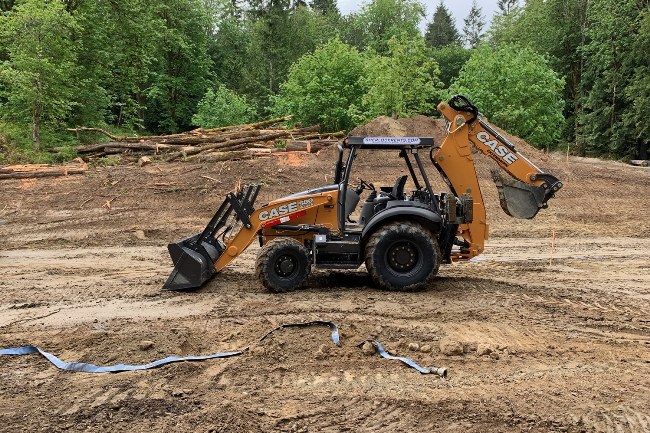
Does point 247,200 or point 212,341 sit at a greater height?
point 247,200

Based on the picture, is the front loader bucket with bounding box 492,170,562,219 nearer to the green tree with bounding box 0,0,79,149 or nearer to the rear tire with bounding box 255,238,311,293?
the rear tire with bounding box 255,238,311,293

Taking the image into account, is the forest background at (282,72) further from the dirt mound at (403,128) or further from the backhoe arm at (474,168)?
the backhoe arm at (474,168)

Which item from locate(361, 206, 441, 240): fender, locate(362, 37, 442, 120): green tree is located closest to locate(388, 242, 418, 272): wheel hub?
locate(361, 206, 441, 240): fender

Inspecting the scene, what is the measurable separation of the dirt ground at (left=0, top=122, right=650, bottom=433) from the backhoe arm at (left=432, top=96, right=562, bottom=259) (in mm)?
961

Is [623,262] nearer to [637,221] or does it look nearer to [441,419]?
[637,221]

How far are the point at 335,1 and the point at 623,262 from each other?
67.1m

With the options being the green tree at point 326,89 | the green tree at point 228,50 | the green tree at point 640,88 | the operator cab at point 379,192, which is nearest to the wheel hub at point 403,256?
the operator cab at point 379,192

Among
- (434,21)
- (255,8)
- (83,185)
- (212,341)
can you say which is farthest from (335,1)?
(212,341)

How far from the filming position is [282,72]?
148 feet

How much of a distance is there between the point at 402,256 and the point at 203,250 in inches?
118

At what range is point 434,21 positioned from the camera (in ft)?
278

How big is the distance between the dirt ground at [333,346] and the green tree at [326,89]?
1608 cm

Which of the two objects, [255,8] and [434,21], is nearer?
[255,8]

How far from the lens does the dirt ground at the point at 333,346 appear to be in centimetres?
423
